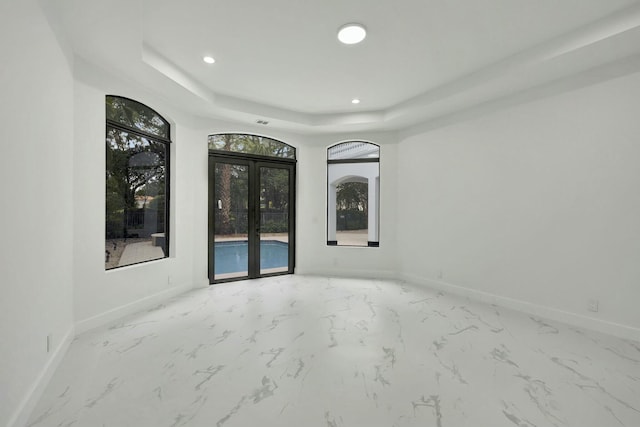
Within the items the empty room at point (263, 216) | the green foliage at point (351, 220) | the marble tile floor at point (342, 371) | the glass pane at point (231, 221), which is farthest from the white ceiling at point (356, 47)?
the marble tile floor at point (342, 371)

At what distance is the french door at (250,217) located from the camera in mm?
4977

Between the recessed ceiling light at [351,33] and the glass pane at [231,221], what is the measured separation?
3.00 meters

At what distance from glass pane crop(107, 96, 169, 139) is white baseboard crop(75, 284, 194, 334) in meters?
2.23

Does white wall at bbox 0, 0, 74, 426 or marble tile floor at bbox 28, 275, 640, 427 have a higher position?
white wall at bbox 0, 0, 74, 426

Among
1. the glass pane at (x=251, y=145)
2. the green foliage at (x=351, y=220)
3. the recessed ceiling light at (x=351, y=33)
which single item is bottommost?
the green foliage at (x=351, y=220)

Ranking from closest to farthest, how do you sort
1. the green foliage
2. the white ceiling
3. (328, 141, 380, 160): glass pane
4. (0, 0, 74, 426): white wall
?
(0, 0, 74, 426): white wall, the white ceiling, (328, 141, 380, 160): glass pane, the green foliage

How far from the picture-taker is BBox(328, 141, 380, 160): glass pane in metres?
5.71

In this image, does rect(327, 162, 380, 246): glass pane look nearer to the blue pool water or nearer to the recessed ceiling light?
the blue pool water

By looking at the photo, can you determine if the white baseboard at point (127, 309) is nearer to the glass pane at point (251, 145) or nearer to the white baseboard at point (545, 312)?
the glass pane at point (251, 145)

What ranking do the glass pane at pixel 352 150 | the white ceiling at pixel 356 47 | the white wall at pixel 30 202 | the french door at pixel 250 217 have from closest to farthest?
the white wall at pixel 30 202 → the white ceiling at pixel 356 47 → the french door at pixel 250 217 → the glass pane at pixel 352 150

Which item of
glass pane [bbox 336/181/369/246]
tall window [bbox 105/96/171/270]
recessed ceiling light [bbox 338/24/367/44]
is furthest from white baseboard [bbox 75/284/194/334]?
recessed ceiling light [bbox 338/24/367/44]

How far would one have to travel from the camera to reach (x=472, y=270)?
4254 millimetres

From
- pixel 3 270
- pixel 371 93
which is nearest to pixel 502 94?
pixel 371 93

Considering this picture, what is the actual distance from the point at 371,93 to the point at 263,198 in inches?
103
